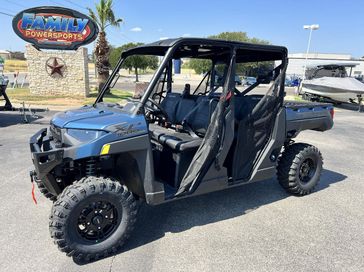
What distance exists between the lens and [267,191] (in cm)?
452

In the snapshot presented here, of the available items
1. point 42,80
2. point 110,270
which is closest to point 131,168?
point 110,270

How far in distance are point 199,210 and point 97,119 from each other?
1.84 m

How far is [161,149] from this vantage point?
3.41 meters

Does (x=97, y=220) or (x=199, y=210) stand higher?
(x=97, y=220)

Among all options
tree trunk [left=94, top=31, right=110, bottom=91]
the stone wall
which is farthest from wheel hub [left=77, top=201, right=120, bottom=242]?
tree trunk [left=94, top=31, right=110, bottom=91]

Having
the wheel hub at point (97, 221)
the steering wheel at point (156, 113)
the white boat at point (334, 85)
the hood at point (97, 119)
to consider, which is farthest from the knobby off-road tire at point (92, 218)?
the white boat at point (334, 85)

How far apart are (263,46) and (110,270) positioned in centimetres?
290

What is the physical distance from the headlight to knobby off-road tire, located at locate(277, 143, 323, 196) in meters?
2.77

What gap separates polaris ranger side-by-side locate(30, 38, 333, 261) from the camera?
267cm

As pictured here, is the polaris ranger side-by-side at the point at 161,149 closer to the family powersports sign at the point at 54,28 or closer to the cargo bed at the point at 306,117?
the cargo bed at the point at 306,117

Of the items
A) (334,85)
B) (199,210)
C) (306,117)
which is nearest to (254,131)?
(306,117)

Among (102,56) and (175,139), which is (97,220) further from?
(102,56)

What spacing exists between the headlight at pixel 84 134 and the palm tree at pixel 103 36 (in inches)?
632

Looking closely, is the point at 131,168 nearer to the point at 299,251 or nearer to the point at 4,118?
the point at 299,251
